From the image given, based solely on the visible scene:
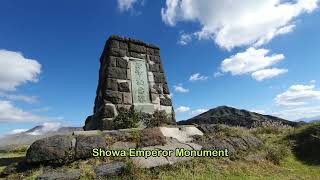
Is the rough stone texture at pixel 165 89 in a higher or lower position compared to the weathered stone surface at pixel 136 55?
lower

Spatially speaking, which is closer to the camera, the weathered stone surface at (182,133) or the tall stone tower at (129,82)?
the weathered stone surface at (182,133)

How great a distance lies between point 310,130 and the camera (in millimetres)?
9383

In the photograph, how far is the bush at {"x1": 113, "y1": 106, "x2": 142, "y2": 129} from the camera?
25.6 ft

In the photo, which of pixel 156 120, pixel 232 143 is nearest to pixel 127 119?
pixel 156 120

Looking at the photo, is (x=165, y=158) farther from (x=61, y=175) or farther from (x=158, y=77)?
(x=158, y=77)

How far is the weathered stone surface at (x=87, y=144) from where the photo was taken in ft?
18.4

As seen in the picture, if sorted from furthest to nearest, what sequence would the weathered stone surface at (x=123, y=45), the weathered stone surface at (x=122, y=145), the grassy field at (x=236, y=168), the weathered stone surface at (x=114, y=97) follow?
the weathered stone surface at (x=123, y=45)
the weathered stone surface at (x=114, y=97)
the weathered stone surface at (x=122, y=145)
the grassy field at (x=236, y=168)

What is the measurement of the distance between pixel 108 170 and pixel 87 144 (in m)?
0.91

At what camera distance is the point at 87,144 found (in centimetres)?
578

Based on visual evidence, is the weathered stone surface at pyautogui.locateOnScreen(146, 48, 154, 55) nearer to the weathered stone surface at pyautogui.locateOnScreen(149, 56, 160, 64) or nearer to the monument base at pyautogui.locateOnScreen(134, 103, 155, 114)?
the weathered stone surface at pyautogui.locateOnScreen(149, 56, 160, 64)

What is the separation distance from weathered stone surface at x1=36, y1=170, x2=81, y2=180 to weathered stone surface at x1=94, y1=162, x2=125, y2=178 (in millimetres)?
338

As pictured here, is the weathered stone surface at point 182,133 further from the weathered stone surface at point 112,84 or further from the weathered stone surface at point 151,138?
the weathered stone surface at point 112,84

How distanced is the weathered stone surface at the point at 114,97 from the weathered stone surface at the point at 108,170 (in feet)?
11.3

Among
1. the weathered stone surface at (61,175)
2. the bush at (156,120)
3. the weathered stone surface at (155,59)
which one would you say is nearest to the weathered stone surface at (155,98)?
the bush at (156,120)
